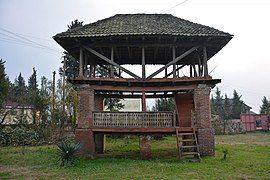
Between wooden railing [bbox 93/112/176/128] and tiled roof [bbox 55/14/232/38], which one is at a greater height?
tiled roof [bbox 55/14/232/38]

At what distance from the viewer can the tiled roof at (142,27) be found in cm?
1261

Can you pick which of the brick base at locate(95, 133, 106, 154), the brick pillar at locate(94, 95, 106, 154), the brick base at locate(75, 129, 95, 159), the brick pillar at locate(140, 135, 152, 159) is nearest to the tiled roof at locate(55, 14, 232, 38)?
the brick pillar at locate(94, 95, 106, 154)

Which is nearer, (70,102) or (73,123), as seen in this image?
(73,123)

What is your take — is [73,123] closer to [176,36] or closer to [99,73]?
[99,73]

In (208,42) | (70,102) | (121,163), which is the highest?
(208,42)

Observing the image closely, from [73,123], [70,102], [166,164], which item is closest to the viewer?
[166,164]

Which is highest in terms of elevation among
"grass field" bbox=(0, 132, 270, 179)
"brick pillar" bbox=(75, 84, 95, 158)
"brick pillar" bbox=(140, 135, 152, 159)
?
"brick pillar" bbox=(75, 84, 95, 158)

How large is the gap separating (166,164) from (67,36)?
7.83m

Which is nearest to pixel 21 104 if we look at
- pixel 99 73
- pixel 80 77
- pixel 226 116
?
pixel 99 73

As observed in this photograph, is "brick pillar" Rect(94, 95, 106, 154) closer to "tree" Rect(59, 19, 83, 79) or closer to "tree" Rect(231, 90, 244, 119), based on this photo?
"tree" Rect(59, 19, 83, 79)

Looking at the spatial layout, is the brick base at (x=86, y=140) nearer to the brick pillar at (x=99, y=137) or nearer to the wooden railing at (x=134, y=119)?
the wooden railing at (x=134, y=119)

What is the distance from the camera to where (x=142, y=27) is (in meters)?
13.6

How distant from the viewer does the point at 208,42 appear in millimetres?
13250

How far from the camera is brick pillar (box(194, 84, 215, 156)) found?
12.6 m
